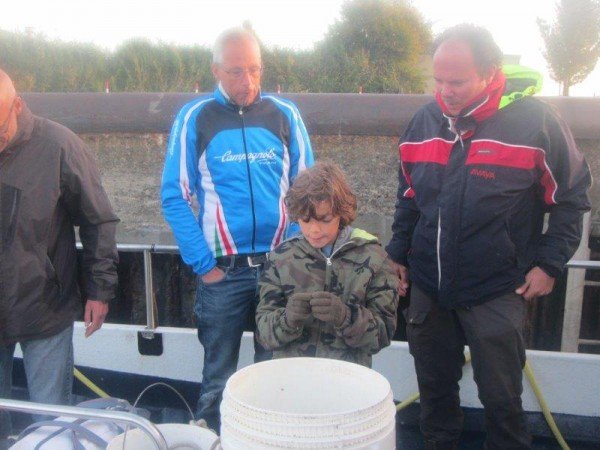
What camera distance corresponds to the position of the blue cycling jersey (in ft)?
8.90

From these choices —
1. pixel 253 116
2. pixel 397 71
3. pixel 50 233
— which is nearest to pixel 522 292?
pixel 253 116

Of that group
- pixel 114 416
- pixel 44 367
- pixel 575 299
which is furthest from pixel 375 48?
pixel 114 416

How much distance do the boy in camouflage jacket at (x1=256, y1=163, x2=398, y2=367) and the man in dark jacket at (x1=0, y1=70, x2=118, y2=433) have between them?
2.52 ft

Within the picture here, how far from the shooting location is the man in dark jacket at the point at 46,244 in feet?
7.77

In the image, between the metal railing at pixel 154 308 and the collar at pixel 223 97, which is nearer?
the collar at pixel 223 97

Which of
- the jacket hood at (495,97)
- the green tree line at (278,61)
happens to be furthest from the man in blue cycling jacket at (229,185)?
the green tree line at (278,61)

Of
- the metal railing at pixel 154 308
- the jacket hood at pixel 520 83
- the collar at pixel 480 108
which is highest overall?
the jacket hood at pixel 520 83

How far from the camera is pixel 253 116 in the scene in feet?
9.10

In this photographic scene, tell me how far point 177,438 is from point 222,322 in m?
1.08

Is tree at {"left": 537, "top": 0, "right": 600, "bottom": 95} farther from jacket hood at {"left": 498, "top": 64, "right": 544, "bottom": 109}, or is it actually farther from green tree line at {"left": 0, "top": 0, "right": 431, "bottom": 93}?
jacket hood at {"left": 498, "top": 64, "right": 544, "bottom": 109}

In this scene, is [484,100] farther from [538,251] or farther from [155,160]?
[155,160]

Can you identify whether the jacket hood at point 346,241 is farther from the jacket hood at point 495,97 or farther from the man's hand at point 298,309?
the jacket hood at point 495,97

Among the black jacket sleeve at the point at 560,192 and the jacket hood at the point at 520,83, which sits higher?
the jacket hood at the point at 520,83

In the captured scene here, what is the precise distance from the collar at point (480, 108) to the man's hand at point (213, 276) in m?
1.13
